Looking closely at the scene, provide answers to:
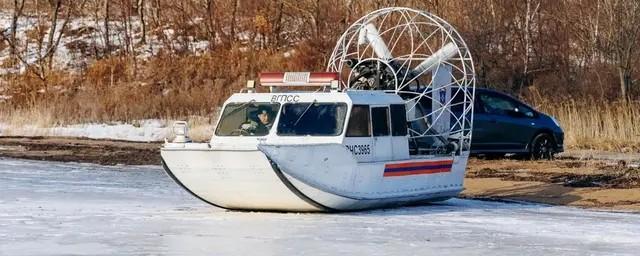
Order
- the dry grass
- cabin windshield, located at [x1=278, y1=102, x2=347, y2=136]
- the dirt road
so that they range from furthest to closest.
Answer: the dry grass
the dirt road
cabin windshield, located at [x1=278, y1=102, x2=347, y2=136]

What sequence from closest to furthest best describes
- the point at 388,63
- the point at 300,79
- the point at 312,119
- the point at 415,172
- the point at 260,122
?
the point at 312,119, the point at 260,122, the point at 300,79, the point at 415,172, the point at 388,63

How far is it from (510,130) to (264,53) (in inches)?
860

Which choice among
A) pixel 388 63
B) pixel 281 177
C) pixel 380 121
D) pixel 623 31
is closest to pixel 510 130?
pixel 388 63

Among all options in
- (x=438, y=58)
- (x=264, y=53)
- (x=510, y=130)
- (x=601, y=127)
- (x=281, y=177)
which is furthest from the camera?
(x=264, y=53)

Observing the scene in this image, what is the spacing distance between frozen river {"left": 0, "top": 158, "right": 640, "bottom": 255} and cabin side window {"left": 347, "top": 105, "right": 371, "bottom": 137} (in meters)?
1.14

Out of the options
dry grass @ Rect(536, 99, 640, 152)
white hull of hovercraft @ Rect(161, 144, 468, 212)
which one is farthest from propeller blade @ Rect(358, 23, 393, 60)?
dry grass @ Rect(536, 99, 640, 152)

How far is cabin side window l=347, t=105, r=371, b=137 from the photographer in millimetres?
17266

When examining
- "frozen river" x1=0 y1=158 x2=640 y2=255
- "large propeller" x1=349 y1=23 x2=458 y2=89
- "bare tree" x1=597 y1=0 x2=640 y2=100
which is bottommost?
"frozen river" x1=0 y1=158 x2=640 y2=255

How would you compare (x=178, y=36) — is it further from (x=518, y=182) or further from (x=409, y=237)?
(x=409, y=237)

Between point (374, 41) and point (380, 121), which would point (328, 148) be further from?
point (374, 41)

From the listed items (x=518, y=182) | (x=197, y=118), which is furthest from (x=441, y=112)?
(x=197, y=118)

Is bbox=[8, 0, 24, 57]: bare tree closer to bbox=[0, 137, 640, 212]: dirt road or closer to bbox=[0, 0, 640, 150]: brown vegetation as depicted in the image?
bbox=[0, 0, 640, 150]: brown vegetation

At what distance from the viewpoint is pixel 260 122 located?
57.6 feet

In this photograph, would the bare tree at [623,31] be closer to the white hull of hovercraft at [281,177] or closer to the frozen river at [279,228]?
the frozen river at [279,228]
